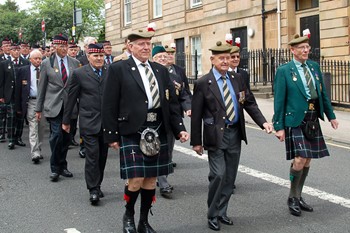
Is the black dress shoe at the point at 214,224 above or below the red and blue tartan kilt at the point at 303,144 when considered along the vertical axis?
below

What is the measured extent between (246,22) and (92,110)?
18.6 m

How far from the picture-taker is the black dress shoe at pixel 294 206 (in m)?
6.07

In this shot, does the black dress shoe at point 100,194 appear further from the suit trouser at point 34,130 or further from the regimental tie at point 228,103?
the suit trouser at point 34,130

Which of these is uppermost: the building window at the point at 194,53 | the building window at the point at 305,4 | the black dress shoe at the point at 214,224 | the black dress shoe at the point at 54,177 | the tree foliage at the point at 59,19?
the tree foliage at the point at 59,19

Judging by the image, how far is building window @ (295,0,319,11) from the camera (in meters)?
21.3

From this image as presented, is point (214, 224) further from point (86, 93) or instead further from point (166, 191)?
point (86, 93)

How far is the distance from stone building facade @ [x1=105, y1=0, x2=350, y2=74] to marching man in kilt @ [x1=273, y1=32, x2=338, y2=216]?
1400 centimetres

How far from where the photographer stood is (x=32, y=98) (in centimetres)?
970

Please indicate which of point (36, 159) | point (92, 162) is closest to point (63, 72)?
point (36, 159)

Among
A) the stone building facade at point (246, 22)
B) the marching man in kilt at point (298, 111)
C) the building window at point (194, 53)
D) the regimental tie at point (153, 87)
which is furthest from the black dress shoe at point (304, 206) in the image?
the building window at point (194, 53)

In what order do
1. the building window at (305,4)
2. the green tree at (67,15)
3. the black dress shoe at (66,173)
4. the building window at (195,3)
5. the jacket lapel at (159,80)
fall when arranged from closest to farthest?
the jacket lapel at (159,80) < the black dress shoe at (66,173) < the building window at (305,4) < the building window at (195,3) < the green tree at (67,15)

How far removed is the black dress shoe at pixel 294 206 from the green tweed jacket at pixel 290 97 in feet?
2.82

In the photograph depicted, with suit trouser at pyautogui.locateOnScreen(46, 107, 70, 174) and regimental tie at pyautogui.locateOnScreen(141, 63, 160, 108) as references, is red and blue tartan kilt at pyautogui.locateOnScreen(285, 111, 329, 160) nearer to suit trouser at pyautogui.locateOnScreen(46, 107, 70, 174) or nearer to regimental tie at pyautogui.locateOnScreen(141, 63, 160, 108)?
regimental tie at pyautogui.locateOnScreen(141, 63, 160, 108)

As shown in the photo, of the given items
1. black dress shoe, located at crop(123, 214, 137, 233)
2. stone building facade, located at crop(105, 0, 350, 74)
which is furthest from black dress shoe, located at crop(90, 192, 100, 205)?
stone building facade, located at crop(105, 0, 350, 74)
